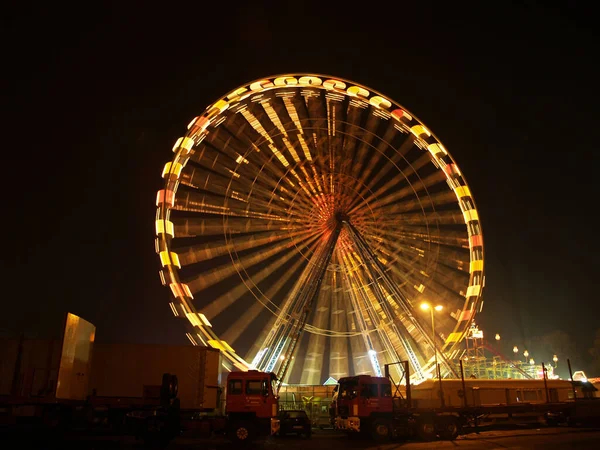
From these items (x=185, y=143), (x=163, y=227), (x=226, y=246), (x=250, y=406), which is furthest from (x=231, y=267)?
(x=250, y=406)

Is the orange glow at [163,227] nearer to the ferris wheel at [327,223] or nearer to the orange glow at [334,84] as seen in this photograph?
the ferris wheel at [327,223]

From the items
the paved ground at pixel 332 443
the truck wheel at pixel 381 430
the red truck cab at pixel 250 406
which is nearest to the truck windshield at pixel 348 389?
the truck wheel at pixel 381 430

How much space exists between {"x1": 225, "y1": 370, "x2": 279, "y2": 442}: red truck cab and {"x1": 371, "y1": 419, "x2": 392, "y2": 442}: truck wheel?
3.28 metres

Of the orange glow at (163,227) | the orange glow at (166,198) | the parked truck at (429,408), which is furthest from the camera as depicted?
the orange glow at (166,198)

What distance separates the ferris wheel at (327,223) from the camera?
2156cm

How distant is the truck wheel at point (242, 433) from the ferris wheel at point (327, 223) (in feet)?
20.3

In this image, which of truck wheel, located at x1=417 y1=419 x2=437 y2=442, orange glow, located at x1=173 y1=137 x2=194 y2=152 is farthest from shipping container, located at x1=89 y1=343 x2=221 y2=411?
orange glow, located at x1=173 y1=137 x2=194 y2=152

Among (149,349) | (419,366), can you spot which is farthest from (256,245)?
(419,366)

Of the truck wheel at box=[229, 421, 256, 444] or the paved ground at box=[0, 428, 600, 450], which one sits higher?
the truck wheel at box=[229, 421, 256, 444]

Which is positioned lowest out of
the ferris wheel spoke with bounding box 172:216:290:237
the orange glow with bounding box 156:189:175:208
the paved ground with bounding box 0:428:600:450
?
the paved ground with bounding box 0:428:600:450

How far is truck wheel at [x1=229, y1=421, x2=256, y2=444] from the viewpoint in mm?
14500

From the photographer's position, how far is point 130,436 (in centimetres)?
1391

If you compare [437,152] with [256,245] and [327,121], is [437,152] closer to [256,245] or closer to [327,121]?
[327,121]

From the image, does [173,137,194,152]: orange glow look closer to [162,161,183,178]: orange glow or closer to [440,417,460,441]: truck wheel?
[162,161,183,178]: orange glow
